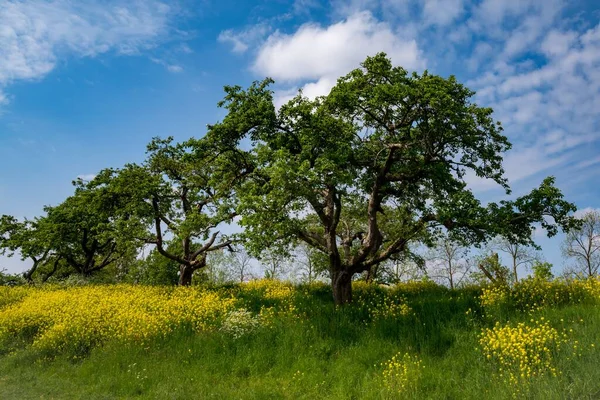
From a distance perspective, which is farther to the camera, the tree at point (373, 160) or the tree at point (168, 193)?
the tree at point (168, 193)

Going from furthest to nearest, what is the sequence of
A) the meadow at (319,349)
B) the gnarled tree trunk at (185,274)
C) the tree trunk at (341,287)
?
the gnarled tree trunk at (185,274), the tree trunk at (341,287), the meadow at (319,349)

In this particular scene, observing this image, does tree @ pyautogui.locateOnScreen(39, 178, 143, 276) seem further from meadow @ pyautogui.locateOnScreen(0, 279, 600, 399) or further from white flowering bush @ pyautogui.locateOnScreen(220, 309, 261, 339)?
white flowering bush @ pyautogui.locateOnScreen(220, 309, 261, 339)

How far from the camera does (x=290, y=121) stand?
59.9 feet

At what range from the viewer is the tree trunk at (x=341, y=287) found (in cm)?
1883

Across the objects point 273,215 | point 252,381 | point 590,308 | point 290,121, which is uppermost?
point 290,121

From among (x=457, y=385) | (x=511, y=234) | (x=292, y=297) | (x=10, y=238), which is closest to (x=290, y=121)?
(x=292, y=297)

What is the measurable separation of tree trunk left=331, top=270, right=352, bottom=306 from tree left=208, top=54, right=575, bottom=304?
5 cm

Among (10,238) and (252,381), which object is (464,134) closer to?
(252,381)

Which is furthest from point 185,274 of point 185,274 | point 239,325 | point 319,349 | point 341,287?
point 319,349

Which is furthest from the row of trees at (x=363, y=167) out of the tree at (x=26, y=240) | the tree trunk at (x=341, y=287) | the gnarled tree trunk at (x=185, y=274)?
the tree at (x=26, y=240)

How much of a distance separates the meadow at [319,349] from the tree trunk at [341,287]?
748mm

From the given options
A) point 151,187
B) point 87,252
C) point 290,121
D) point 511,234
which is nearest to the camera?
point 511,234

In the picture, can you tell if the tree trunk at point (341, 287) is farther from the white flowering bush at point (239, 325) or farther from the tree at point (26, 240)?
the tree at point (26, 240)

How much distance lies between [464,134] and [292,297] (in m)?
11.2
